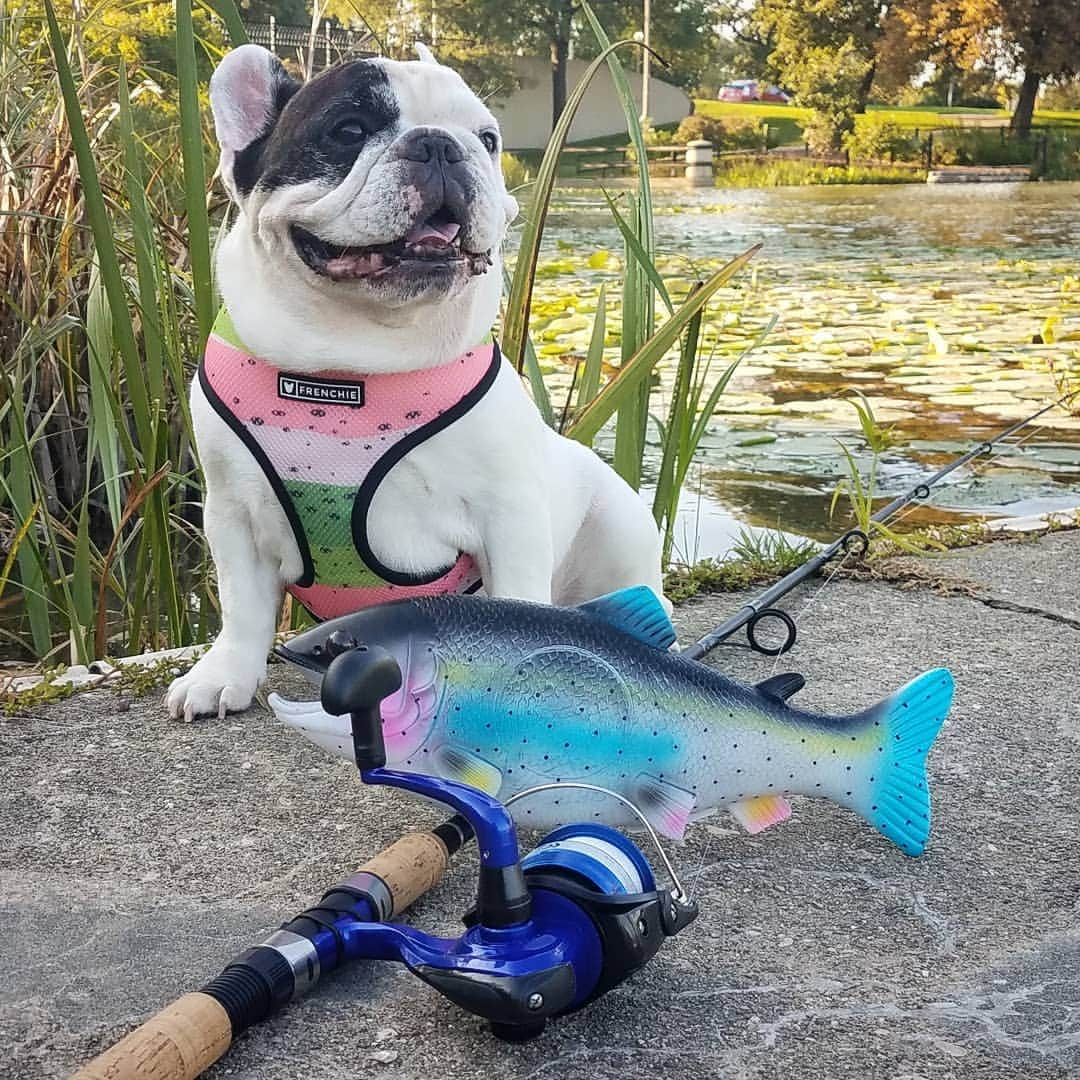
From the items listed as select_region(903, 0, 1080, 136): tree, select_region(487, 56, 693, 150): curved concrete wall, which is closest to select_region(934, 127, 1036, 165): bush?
select_region(903, 0, 1080, 136): tree

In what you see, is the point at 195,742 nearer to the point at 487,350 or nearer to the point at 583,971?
the point at 487,350

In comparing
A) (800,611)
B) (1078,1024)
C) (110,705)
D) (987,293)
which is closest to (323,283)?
(110,705)

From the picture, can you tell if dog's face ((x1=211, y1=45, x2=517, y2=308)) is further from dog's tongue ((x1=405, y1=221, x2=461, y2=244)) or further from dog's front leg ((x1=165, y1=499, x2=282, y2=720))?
dog's front leg ((x1=165, y1=499, x2=282, y2=720))

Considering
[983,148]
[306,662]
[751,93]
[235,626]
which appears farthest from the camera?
[751,93]

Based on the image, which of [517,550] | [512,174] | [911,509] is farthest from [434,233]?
[512,174]

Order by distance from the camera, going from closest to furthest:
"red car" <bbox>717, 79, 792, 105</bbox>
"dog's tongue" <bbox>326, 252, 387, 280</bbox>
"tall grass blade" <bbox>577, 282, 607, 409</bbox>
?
"dog's tongue" <bbox>326, 252, 387, 280</bbox>
"tall grass blade" <bbox>577, 282, 607, 409</bbox>
"red car" <bbox>717, 79, 792, 105</bbox>

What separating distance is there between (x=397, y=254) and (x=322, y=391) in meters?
0.19

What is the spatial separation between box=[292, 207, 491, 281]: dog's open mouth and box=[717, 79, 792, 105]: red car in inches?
1382

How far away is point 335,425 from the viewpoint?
5.17ft

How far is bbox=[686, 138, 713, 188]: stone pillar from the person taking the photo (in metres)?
24.1

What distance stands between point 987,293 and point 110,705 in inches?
296

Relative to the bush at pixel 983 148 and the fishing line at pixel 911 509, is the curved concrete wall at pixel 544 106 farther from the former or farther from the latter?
the fishing line at pixel 911 509

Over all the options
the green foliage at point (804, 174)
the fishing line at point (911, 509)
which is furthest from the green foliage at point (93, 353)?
the green foliage at point (804, 174)

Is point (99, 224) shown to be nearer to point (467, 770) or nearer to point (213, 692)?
point (213, 692)
